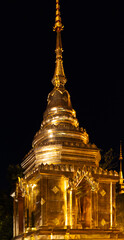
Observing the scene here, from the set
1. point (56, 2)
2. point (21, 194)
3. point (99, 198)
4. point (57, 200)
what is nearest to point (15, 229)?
point (21, 194)

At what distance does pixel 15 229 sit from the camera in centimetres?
1472

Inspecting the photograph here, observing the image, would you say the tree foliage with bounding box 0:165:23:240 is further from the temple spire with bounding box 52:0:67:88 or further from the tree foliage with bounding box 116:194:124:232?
the temple spire with bounding box 52:0:67:88

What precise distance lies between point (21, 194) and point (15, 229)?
1615mm

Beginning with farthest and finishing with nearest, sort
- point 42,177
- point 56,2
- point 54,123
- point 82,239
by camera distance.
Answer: point 56,2 → point 54,123 → point 42,177 → point 82,239


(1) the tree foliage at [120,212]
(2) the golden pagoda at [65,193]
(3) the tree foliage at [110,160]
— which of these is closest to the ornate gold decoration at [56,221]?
(2) the golden pagoda at [65,193]

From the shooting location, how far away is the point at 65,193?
13062mm

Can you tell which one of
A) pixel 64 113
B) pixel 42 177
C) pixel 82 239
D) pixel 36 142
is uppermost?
pixel 64 113

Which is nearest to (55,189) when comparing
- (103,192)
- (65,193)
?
(65,193)

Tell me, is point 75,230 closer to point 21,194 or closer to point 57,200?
point 57,200

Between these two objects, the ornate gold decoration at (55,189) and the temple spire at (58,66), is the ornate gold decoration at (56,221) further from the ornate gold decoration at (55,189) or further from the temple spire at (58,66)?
the temple spire at (58,66)

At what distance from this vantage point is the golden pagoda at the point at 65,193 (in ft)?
41.0

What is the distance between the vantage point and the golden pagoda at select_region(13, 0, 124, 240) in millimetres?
12508

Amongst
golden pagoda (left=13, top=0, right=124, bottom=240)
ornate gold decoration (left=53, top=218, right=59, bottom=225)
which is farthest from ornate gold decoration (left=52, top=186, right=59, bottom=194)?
ornate gold decoration (left=53, top=218, right=59, bottom=225)

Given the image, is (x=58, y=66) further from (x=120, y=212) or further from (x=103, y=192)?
(x=120, y=212)
